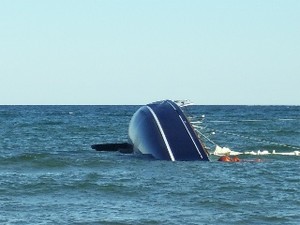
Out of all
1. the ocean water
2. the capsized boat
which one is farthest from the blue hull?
the ocean water

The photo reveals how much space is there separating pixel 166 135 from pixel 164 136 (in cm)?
8

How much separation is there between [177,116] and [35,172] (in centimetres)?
630

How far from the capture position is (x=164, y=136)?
27.0 meters

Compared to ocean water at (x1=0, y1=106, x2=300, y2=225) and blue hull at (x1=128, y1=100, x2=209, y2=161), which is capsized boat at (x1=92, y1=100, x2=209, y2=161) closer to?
A: blue hull at (x1=128, y1=100, x2=209, y2=161)

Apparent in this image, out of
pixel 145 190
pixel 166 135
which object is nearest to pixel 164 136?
pixel 166 135

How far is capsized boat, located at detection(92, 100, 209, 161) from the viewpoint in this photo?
25.8m

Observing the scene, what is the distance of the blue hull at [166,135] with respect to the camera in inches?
1014

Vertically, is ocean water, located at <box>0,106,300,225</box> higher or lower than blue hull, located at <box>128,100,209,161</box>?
lower

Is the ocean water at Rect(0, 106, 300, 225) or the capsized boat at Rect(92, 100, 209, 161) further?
the capsized boat at Rect(92, 100, 209, 161)

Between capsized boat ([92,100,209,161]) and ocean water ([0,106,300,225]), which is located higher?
capsized boat ([92,100,209,161])

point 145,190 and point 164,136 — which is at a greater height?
point 164,136

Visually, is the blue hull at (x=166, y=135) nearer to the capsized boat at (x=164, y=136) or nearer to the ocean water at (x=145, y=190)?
the capsized boat at (x=164, y=136)

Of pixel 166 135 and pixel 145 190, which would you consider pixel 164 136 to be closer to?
pixel 166 135

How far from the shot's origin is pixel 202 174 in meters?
22.8
